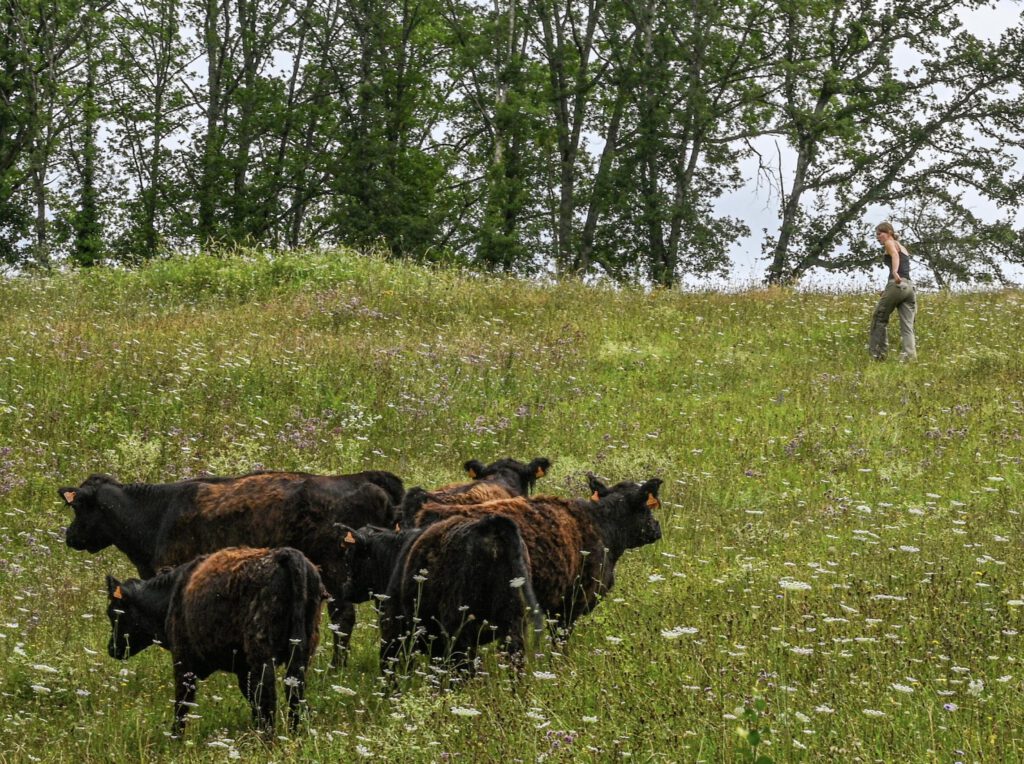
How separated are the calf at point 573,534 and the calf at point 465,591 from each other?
350 millimetres

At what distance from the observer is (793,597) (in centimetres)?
884

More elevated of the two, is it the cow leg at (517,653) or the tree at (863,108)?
the tree at (863,108)

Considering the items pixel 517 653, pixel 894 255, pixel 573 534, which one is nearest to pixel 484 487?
pixel 573 534

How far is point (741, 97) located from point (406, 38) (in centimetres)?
1253

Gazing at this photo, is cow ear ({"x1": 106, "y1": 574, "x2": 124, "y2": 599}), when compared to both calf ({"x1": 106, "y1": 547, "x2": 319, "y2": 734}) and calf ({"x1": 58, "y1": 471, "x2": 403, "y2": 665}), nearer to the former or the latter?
calf ({"x1": 106, "y1": 547, "x2": 319, "y2": 734})

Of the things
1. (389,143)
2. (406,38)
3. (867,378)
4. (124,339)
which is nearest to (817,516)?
(867,378)

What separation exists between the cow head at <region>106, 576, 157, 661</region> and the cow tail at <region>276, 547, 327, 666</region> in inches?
52.7

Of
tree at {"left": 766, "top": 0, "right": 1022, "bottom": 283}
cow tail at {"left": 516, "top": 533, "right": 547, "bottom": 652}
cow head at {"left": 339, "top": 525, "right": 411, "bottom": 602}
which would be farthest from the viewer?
tree at {"left": 766, "top": 0, "right": 1022, "bottom": 283}

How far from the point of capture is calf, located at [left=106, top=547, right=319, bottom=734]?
24.8ft

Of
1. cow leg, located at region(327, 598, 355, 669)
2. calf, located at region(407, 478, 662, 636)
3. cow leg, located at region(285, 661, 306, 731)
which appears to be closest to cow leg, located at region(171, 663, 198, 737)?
cow leg, located at region(285, 661, 306, 731)

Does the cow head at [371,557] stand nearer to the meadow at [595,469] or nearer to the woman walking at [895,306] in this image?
the meadow at [595,469]

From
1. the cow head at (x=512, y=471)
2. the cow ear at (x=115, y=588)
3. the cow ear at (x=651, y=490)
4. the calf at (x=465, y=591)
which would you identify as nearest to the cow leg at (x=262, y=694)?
the calf at (x=465, y=591)

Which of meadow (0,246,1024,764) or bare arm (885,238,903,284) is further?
bare arm (885,238,903,284)

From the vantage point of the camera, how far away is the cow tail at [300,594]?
7535 mm
